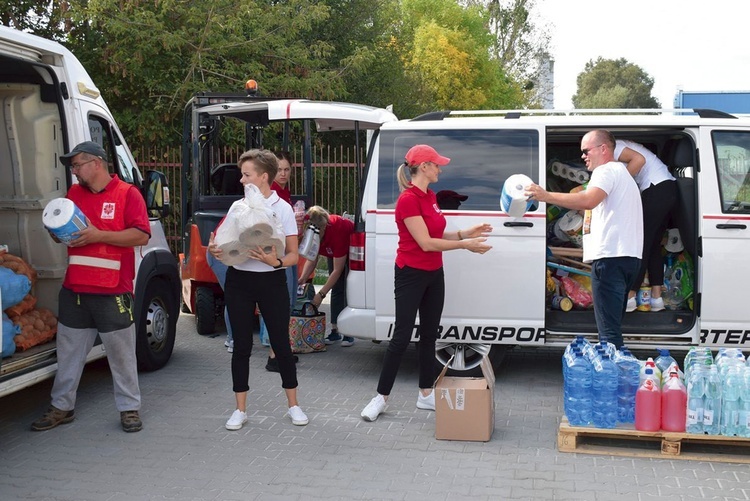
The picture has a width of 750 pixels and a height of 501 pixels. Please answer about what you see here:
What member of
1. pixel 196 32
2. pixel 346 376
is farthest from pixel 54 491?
pixel 196 32

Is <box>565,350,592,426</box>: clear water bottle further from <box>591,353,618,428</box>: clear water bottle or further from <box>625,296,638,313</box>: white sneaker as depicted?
<box>625,296,638,313</box>: white sneaker

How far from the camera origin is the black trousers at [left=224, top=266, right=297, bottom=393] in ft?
18.7

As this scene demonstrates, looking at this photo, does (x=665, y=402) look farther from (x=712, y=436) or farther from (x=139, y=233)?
(x=139, y=233)

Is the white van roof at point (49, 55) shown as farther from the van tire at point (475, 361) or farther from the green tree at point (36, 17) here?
the green tree at point (36, 17)

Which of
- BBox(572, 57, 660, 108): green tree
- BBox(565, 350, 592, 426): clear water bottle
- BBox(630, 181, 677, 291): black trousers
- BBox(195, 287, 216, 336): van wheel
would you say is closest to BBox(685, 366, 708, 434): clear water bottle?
BBox(565, 350, 592, 426): clear water bottle

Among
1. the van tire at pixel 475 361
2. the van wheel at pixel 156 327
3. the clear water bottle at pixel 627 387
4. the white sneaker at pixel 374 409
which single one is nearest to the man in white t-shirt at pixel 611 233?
the clear water bottle at pixel 627 387

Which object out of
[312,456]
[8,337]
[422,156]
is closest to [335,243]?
[422,156]

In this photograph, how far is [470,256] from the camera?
6.60 metres

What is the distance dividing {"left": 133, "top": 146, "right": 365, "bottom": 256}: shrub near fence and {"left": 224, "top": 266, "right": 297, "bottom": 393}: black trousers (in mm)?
8963

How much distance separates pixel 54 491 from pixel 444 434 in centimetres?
244

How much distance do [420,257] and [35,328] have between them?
2.84 metres

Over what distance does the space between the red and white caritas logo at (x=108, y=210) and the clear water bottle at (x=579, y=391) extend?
10.6 ft

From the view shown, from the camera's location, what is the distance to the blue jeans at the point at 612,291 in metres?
5.95

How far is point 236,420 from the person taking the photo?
19.2ft
